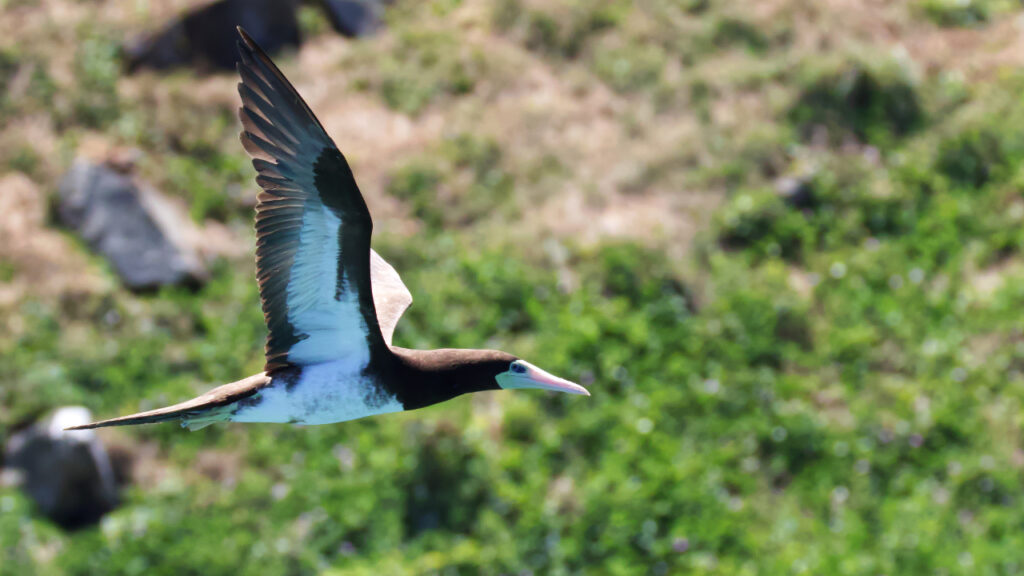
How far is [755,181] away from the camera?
36.2ft

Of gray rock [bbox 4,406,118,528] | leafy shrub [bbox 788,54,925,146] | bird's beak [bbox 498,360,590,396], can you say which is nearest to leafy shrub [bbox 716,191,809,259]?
leafy shrub [bbox 788,54,925,146]

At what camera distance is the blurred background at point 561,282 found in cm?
895

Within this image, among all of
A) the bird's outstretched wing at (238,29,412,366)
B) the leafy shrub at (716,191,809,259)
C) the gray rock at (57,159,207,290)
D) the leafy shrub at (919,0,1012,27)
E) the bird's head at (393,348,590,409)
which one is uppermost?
the bird's outstretched wing at (238,29,412,366)

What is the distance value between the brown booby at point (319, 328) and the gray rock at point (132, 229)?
17.5ft

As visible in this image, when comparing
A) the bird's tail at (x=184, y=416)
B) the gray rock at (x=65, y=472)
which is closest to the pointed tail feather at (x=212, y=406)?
the bird's tail at (x=184, y=416)

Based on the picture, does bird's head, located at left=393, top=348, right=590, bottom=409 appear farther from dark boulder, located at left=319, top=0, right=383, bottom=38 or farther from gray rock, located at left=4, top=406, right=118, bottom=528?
dark boulder, located at left=319, top=0, right=383, bottom=38

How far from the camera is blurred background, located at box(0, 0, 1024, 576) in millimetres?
8953

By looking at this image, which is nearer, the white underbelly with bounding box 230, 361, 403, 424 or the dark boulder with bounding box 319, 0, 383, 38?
the white underbelly with bounding box 230, 361, 403, 424

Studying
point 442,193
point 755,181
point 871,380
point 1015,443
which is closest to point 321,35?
point 442,193

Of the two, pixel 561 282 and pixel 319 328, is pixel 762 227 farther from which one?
pixel 319 328

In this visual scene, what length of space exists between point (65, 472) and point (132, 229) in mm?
2050

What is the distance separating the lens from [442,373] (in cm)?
480

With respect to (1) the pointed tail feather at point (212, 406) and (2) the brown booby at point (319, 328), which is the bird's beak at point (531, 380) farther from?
(1) the pointed tail feather at point (212, 406)

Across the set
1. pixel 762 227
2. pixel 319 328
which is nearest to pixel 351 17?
pixel 762 227
